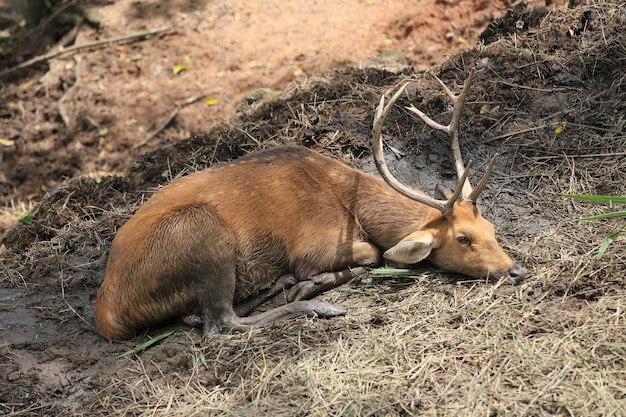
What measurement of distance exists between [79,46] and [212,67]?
235 cm

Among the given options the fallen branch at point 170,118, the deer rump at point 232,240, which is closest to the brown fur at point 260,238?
the deer rump at point 232,240

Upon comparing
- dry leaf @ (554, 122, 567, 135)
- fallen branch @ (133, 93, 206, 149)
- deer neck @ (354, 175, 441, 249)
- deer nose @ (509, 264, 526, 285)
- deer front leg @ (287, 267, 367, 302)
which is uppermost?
dry leaf @ (554, 122, 567, 135)

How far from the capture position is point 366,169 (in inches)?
246

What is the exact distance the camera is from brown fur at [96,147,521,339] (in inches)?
193

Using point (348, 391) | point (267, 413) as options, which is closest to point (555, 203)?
point (348, 391)

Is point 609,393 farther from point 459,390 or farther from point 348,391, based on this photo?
point 348,391

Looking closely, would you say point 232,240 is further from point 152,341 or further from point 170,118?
point 170,118

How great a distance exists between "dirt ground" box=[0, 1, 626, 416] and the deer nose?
0.34 feet

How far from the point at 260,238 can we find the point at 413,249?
1.17 metres

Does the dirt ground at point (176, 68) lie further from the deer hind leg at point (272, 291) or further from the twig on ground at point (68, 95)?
the deer hind leg at point (272, 291)

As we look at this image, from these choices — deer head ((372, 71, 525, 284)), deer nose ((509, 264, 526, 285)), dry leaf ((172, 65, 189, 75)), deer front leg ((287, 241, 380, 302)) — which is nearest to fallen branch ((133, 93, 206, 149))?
dry leaf ((172, 65, 189, 75))

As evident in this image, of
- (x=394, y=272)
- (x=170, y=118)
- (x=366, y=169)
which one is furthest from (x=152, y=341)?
(x=170, y=118)

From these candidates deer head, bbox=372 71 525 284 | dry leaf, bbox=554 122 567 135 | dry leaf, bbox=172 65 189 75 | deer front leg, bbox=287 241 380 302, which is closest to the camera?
deer head, bbox=372 71 525 284

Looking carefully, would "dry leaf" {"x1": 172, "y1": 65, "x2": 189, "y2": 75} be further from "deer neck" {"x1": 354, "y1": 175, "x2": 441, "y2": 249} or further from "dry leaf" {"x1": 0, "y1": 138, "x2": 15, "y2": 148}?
"deer neck" {"x1": 354, "y1": 175, "x2": 441, "y2": 249}
